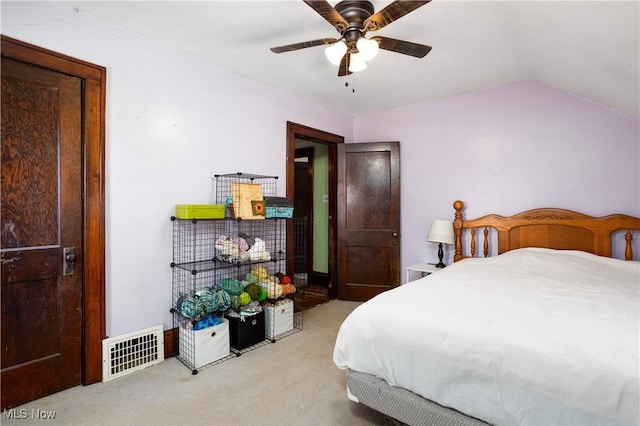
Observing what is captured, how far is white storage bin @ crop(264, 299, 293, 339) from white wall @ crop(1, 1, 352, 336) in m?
0.83

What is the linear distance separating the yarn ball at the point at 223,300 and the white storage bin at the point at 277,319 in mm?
443

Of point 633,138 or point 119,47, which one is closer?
point 119,47

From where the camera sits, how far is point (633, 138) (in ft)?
9.32

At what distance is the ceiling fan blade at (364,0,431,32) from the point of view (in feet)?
5.09

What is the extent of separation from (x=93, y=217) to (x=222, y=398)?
4.89 ft

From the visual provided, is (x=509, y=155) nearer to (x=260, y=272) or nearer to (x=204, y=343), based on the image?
(x=260, y=272)

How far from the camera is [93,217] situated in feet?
7.24

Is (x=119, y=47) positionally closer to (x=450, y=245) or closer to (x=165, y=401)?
(x=165, y=401)

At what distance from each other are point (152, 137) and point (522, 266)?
3179 millimetres

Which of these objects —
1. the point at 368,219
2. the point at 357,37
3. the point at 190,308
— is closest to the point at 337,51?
the point at 357,37

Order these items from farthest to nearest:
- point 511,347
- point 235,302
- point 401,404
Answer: point 235,302 < point 401,404 < point 511,347

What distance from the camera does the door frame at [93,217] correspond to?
219 cm

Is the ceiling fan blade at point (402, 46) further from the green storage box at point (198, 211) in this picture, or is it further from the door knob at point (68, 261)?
the door knob at point (68, 261)

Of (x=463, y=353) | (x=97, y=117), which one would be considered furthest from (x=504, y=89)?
(x=97, y=117)
